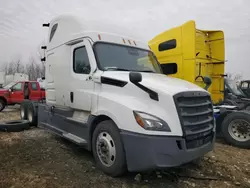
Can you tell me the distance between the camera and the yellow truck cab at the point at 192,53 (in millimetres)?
7016

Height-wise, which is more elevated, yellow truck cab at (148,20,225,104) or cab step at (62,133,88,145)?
yellow truck cab at (148,20,225,104)

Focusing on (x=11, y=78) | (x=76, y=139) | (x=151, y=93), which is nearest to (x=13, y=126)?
(x=76, y=139)

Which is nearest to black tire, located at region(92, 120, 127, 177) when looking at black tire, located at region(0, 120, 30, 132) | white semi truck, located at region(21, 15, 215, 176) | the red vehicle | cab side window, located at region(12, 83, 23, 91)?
white semi truck, located at region(21, 15, 215, 176)

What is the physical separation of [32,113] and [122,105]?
557cm

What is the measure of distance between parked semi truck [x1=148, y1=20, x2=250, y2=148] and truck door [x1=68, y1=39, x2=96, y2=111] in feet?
11.3

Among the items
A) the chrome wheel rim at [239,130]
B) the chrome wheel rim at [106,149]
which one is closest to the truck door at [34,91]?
the chrome wheel rim at [106,149]

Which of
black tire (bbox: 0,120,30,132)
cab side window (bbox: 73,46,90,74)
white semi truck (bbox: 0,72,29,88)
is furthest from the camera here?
white semi truck (bbox: 0,72,29,88)

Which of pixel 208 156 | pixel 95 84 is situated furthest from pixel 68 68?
pixel 208 156

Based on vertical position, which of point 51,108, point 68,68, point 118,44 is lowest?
point 51,108

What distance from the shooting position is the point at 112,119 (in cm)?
360

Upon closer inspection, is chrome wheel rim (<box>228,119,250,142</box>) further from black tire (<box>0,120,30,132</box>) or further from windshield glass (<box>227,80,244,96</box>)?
black tire (<box>0,120,30,132</box>)

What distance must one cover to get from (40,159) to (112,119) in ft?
6.77

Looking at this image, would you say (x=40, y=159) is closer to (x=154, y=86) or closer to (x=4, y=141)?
(x=4, y=141)

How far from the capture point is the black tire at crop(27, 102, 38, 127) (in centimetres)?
776
